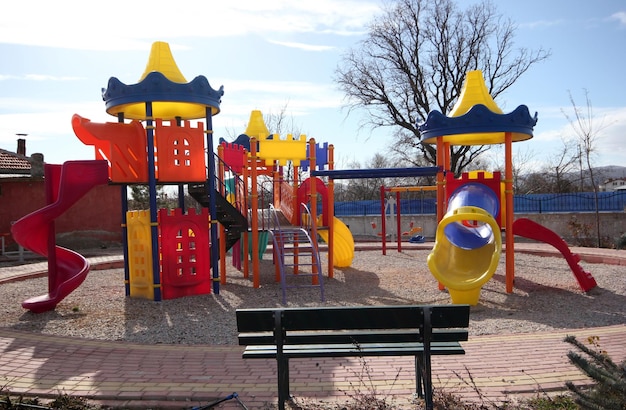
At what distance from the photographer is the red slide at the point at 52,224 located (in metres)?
8.67

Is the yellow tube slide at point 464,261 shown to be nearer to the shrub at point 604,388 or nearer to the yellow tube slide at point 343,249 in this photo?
the yellow tube slide at point 343,249

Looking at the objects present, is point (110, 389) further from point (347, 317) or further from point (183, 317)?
point (183, 317)

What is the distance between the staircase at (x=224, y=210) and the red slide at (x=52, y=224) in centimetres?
178

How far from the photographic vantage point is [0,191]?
68.2 feet

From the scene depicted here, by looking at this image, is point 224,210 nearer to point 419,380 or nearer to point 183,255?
point 183,255

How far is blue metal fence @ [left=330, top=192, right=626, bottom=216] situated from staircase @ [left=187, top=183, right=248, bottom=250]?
16663 millimetres

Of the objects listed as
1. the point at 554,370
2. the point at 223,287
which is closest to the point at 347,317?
the point at 554,370

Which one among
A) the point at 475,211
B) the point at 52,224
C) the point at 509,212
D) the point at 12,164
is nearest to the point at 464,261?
the point at 475,211

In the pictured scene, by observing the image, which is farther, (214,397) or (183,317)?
(183,317)

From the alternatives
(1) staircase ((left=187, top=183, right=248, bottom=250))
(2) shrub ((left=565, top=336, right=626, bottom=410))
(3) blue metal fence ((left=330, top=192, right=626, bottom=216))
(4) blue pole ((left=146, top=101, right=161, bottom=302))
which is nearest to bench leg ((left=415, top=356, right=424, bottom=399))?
(2) shrub ((left=565, top=336, right=626, bottom=410))

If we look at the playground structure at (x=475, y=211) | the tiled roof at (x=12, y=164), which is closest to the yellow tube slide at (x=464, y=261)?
the playground structure at (x=475, y=211)

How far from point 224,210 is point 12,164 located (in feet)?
56.9

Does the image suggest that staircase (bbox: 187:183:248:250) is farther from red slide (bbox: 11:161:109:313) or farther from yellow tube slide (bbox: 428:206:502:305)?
yellow tube slide (bbox: 428:206:502:305)

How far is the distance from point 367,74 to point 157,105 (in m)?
20.8
